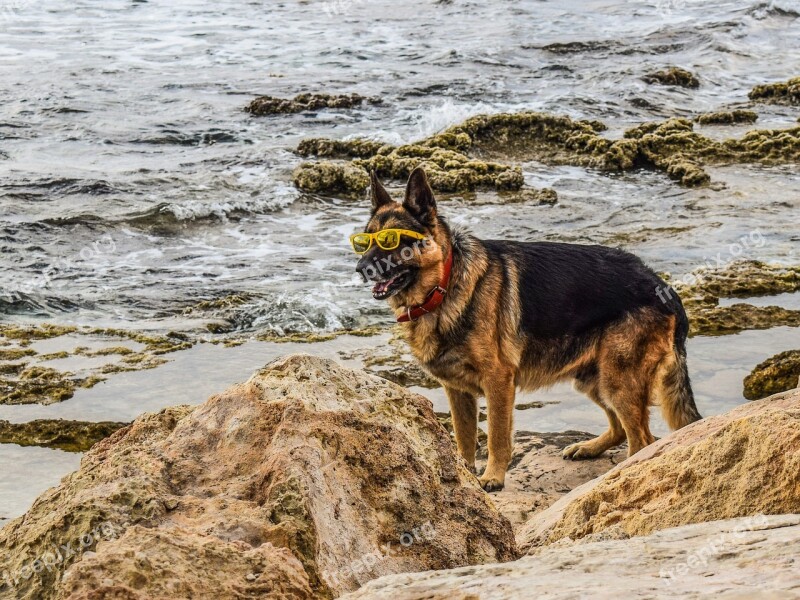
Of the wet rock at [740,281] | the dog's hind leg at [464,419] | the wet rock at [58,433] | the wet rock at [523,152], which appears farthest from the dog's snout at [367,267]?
the wet rock at [523,152]

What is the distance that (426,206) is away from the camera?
21.0ft

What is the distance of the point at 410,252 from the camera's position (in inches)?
250

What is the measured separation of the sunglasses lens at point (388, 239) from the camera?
6285 millimetres

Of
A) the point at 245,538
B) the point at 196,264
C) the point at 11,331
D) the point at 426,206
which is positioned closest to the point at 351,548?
the point at 245,538

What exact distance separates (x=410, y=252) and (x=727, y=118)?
534 inches

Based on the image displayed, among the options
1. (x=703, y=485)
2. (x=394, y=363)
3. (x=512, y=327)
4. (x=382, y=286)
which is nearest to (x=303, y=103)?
(x=394, y=363)

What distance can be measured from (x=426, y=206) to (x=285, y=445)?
3.29 metres

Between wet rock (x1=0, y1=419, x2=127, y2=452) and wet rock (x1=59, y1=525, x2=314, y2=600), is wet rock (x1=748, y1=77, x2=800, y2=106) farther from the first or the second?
wet rock (x1=59, y1=525, x2=314, y2=600)

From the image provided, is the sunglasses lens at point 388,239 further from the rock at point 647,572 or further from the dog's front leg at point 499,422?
the rock at point 647,572

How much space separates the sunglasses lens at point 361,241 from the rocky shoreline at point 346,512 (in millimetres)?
2464

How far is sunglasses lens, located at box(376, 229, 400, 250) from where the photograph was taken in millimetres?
6285

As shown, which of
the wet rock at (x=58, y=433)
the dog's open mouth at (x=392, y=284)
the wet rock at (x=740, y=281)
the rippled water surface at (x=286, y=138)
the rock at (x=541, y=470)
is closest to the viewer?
the rock at (x=541, y=470)

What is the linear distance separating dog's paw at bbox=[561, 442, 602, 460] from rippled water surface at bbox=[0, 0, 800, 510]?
756 mm

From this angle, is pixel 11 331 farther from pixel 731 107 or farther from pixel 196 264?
pixel 731 107
